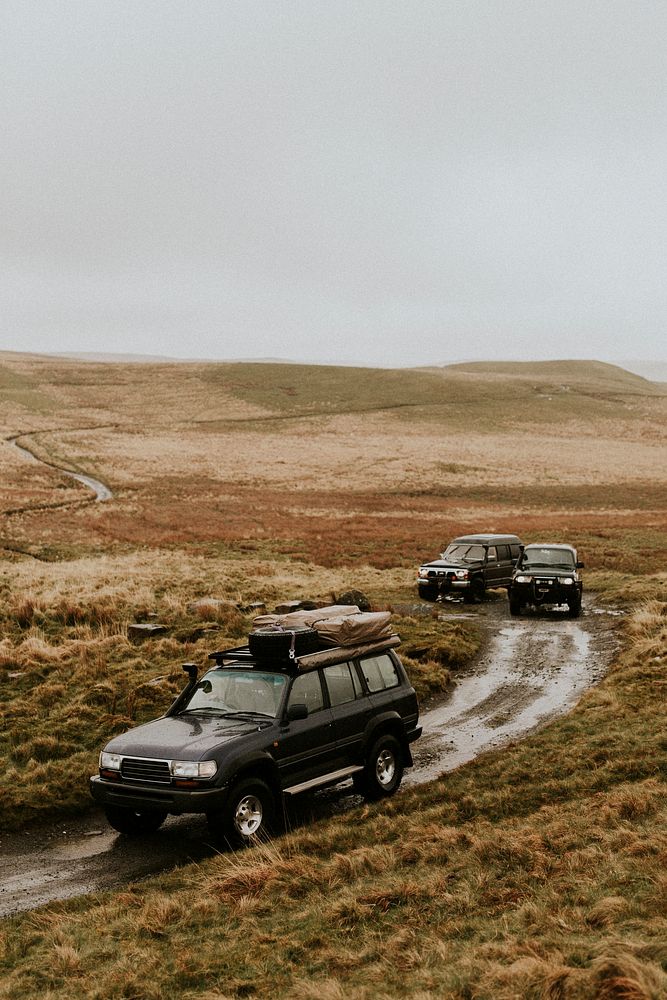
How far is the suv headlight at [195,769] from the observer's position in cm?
929

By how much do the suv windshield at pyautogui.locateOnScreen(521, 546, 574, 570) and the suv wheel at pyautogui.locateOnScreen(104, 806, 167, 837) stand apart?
18.9 m

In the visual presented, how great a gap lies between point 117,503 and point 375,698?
43.6m

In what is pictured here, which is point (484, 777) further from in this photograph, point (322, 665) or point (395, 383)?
point (395, 383)

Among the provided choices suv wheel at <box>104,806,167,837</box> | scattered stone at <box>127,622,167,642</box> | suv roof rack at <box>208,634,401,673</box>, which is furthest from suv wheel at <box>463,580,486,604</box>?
suv wheel at <box>104,806,167,837</box>

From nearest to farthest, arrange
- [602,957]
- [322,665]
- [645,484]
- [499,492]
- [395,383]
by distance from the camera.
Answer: [602,957]
[322,665]
[499,492]
[645,484]
[395,383]

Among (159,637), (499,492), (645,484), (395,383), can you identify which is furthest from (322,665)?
(395,383)

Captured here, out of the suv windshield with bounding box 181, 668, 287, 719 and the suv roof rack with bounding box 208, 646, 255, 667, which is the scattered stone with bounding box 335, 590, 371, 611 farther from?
the suv windshield with bounding box 181, 668, 287, 719

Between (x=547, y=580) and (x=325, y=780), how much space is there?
1638cm

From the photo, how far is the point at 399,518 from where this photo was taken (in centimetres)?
5009

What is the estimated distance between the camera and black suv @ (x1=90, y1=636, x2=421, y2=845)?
9445mm

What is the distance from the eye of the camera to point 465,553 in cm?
3041

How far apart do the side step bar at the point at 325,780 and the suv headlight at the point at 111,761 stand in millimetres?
1955

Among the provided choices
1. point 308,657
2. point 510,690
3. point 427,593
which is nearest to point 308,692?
point 308,657

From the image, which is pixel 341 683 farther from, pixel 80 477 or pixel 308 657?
pixel 80 477
